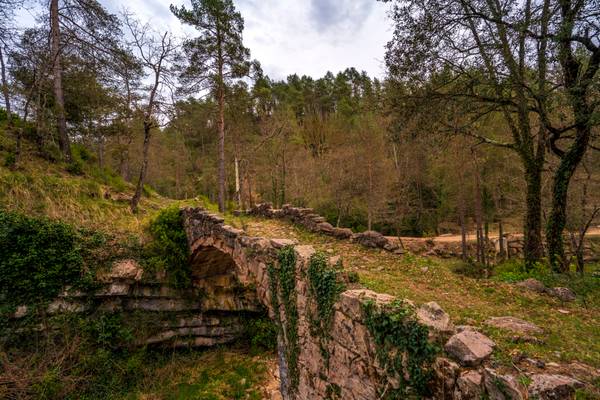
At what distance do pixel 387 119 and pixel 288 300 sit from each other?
867 centimetres

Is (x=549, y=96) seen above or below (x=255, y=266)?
above

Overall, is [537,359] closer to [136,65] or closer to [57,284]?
[57,284]

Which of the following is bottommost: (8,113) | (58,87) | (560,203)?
(560,203)

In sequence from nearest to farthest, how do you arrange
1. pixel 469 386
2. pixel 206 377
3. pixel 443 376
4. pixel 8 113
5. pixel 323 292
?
1. pixel 469 386
2. pixel 443 376
3. pixel 323 292
4. pixel 206 377
5. pixel 8 113

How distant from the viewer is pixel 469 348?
2.21m

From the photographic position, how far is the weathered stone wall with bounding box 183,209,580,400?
209 centimetres

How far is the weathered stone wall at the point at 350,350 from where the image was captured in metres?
2.09

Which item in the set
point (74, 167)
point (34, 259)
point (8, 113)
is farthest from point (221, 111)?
point (34, 259)

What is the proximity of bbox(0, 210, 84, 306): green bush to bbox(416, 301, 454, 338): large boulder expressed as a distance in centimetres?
918

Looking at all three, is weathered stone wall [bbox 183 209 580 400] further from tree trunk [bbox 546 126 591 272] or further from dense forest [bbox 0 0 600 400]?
tree trunk [bbox 546 126 591 272]

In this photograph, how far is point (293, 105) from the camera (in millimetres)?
28797

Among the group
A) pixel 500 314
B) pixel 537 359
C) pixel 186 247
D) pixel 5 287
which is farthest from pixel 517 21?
pixel 5 287

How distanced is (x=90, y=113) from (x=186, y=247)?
28.6 ft

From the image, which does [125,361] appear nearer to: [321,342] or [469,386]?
[321,342]
